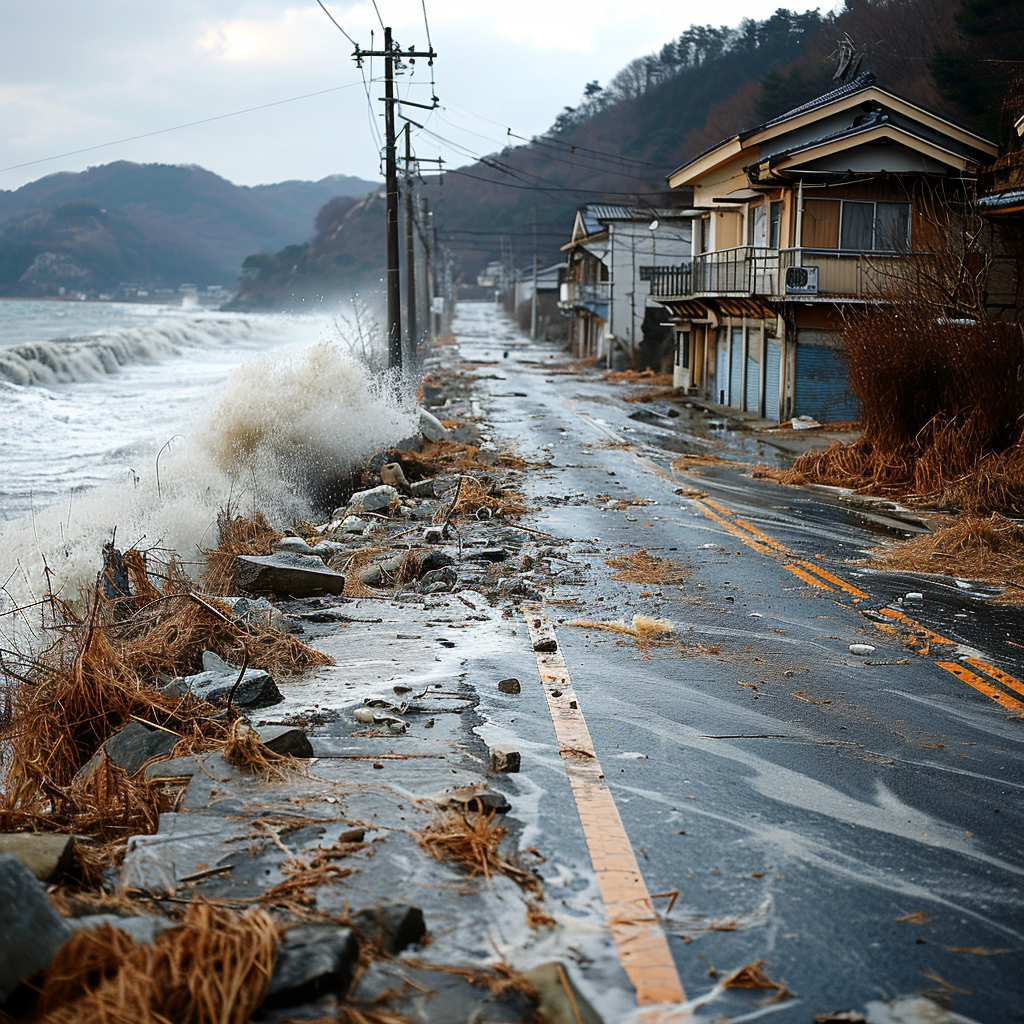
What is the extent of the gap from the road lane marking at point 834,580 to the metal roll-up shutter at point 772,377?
17.9m

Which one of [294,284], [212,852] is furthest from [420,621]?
[294,284]

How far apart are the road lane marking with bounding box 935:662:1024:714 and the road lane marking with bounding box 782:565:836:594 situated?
6.90ft

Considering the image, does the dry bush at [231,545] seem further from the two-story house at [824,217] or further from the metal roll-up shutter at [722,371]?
the metal roll-up shutter at [722,371]

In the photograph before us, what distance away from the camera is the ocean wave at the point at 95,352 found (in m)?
43.2

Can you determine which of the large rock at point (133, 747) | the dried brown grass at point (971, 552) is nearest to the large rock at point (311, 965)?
the large rock at point (133, 747)

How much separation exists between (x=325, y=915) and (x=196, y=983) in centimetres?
57

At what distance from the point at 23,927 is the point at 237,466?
13.2 metres

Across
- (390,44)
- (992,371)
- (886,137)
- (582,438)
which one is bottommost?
(582,438)

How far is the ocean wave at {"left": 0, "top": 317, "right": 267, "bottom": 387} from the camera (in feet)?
142

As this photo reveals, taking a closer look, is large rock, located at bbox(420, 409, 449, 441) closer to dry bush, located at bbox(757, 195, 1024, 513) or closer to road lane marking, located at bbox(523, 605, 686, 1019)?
dry bush, located at bbox(757, 195, 1024, 513)

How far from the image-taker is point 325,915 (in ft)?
10.5

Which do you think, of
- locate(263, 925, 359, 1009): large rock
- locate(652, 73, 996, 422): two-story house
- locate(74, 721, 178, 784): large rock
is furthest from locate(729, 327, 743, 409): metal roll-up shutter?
locate(263, 925, 359, 1009): large rock

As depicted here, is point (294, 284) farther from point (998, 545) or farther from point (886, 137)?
point (998, 545)

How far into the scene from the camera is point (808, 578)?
9.12 meters
